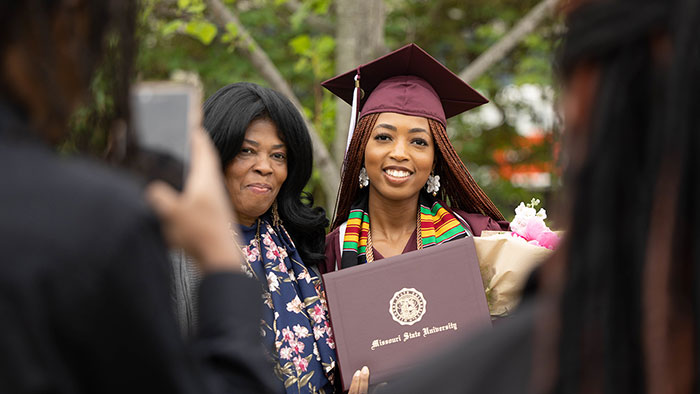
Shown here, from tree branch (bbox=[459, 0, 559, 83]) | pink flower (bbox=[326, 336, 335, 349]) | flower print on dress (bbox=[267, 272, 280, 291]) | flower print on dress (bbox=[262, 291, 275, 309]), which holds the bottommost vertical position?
pink flower (bbox=[326, 336, 335, 349])

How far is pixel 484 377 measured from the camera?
3.26ft

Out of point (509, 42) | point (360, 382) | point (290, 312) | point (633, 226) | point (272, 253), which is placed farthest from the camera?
point (509, 42)

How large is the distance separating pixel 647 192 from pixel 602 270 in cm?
11

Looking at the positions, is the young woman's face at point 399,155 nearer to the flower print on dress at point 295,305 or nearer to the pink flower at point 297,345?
the flower print on dress at point 295,305

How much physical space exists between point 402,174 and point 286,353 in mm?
1034

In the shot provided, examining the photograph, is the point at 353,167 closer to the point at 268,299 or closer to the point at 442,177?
the point at 442,177

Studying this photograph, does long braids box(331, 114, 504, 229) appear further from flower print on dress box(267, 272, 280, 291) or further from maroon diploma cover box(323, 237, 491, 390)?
maroon diploma cover box(323, 237, 491, 390)

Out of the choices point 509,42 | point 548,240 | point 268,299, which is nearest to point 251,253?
point 268,299

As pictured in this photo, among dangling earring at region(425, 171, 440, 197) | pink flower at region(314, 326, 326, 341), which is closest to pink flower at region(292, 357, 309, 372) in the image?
pink flower at region(314, 326, 326, 341)

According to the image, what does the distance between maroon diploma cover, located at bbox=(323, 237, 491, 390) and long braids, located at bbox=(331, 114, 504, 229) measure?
77 cm

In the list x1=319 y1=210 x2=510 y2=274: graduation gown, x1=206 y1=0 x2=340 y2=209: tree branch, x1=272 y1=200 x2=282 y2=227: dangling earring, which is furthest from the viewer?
x1=206 y1=0 x2=340 y2=209: tree branch

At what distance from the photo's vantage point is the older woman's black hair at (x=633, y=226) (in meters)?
0.92

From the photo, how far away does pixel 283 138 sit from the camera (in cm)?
358

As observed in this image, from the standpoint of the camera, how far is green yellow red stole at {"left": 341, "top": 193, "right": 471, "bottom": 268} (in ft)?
12.3
